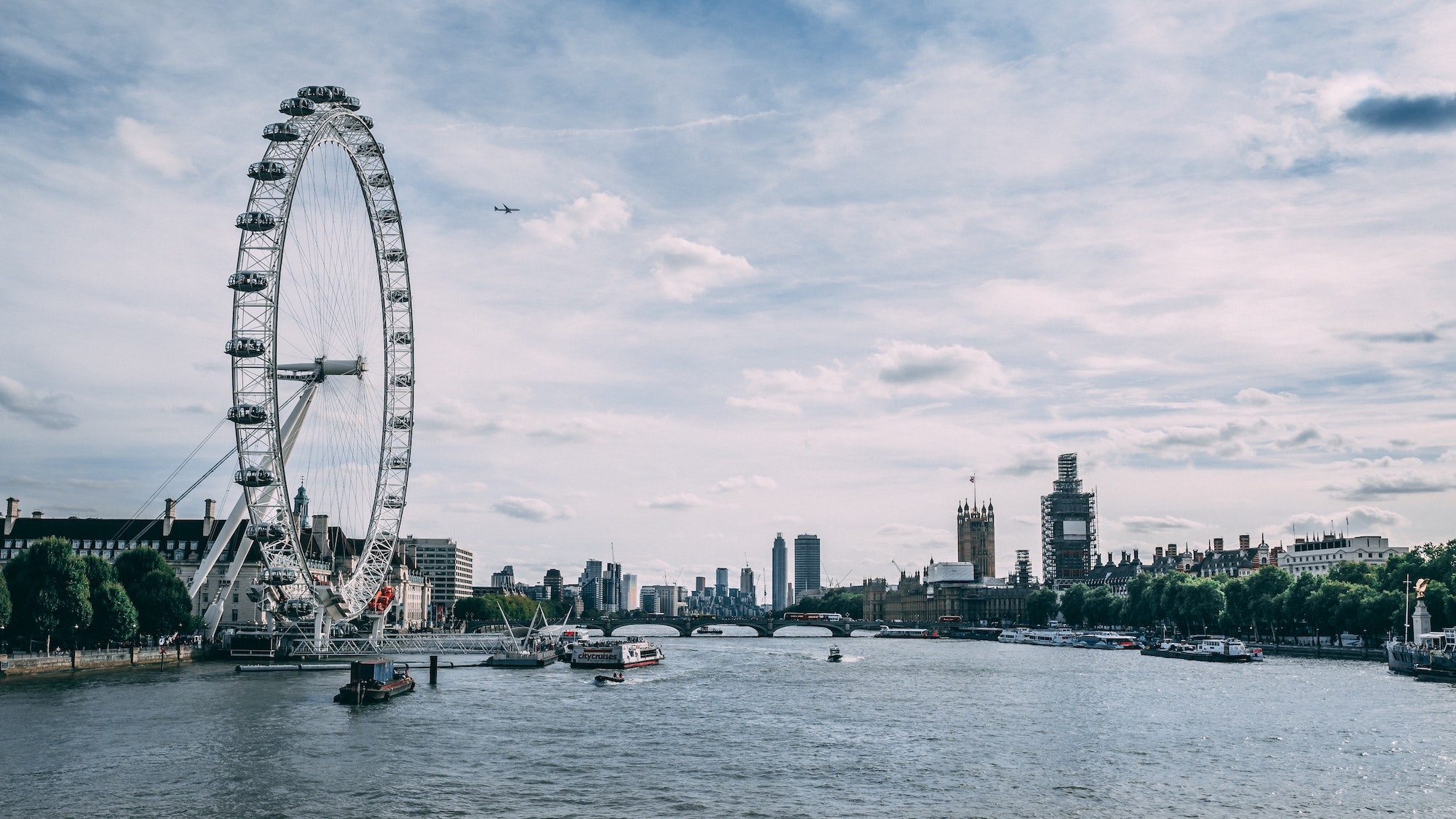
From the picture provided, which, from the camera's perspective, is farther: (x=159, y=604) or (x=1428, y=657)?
(x=159, y=604)

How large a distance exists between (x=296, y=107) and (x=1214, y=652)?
125m

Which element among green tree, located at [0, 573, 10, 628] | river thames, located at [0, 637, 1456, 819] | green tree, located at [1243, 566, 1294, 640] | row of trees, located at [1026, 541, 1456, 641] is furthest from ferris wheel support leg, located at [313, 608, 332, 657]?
green tree, located at [1243, 566, 1294, 640]

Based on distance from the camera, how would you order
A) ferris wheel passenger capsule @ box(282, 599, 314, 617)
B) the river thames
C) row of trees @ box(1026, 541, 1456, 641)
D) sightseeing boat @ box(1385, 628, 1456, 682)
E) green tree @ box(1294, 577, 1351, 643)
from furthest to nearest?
green tree @ box(1294, 577, 1351, 643)
row of trees @ box(1026, 541, 1456, 641)
ferris wheel passenger capsule @ box(282, 599, 314, 617)
sightseeing boat @ box(1385, 628, 1456, 682)
the river thames

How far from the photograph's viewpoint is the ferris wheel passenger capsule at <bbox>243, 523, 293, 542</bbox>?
108 metres

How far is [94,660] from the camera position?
366 feet

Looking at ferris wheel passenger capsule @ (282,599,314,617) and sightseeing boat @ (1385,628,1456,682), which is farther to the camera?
ferris wheel passenger capsule @ (282,599,314,617)

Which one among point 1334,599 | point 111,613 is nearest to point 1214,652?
point 1334,599

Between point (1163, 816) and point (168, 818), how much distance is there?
4088cm

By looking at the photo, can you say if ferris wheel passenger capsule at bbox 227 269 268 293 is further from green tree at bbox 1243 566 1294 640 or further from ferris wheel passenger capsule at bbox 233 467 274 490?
green tree at bbox 1243 566 1294 640

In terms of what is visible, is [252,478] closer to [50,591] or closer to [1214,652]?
[50,591]

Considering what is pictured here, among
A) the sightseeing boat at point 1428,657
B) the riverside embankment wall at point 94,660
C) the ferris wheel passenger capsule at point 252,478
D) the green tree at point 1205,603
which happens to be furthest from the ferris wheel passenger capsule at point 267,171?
the green tree at point 1205,603

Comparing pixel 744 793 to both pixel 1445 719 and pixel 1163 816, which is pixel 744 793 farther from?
pixel 1445 719

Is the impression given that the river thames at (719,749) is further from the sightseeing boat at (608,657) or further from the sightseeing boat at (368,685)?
the sightseeing boat at (608,657)

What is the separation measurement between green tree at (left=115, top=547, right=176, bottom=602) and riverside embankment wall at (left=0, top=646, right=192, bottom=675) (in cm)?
734
